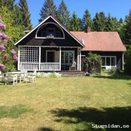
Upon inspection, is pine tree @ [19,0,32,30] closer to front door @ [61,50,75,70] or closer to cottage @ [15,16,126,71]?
front door @ [61,50,75,70]

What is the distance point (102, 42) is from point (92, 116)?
127ft

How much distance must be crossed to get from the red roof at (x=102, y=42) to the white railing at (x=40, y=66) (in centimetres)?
1002

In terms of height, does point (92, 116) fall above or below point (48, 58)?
below

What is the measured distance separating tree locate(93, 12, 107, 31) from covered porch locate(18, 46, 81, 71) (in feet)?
146

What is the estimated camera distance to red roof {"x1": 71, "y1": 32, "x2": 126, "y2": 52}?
49.0 metres

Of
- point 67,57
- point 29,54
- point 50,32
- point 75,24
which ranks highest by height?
point 75,24

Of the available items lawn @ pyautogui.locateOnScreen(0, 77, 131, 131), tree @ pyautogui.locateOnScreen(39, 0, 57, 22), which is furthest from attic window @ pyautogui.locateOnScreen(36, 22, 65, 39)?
tree @ pyautogui.locateOnScreen(39, 0, 57, 22)

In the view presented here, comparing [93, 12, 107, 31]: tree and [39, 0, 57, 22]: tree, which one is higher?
[39, 0, 57, 22]: tree

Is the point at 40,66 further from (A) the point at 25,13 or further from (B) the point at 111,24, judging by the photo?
(B) the point at 111,24

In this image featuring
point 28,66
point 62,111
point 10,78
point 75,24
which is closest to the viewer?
point 62,111

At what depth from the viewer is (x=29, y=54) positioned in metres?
40.4

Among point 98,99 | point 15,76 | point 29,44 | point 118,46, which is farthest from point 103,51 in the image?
point 98,99

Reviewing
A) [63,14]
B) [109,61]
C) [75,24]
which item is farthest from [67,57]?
[63,14]

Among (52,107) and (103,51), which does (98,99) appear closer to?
(52,107)
